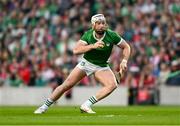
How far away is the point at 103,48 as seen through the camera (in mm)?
18922

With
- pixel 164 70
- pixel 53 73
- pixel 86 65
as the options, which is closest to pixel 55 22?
pixel 53 73

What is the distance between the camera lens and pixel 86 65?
62.7 feet

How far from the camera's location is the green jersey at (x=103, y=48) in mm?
18984

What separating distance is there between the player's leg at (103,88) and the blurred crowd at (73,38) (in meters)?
11.2

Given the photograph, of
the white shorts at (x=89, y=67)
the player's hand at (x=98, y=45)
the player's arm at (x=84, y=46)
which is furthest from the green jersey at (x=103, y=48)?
the player's hand at (x=98, y=45)

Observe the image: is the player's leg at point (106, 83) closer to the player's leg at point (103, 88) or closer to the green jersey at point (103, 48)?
the player's leg at point (103, 88)

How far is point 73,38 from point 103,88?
1492 cm

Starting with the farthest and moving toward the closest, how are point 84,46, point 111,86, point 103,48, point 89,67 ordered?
point 89,67
point 103,48
point 111,86
point 84,46

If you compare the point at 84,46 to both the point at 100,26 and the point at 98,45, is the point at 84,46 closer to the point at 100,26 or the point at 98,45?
the point at 98,45

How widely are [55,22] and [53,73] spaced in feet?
13.0

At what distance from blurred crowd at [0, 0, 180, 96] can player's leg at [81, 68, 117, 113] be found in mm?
11166

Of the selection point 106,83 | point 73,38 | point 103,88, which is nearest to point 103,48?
point 106,83

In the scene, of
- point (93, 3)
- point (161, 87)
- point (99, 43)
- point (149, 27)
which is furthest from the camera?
point (93, 3)

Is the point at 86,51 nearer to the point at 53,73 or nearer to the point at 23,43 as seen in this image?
the point at 53,73
